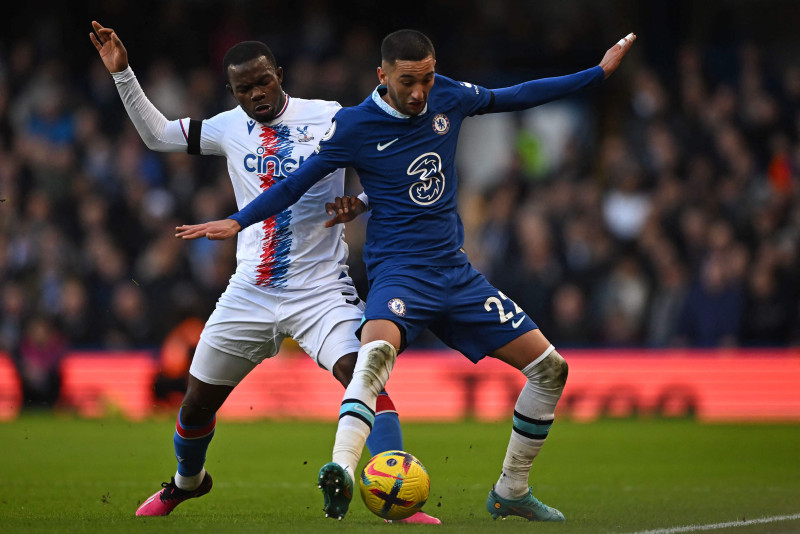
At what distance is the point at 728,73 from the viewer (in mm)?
19062

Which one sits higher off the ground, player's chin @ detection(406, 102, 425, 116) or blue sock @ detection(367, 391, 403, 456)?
player's chin @ detection(406, 102, 425, 116)

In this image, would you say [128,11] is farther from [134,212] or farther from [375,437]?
[375,437]

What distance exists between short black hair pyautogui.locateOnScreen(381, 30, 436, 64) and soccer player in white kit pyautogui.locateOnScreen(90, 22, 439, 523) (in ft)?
2.93

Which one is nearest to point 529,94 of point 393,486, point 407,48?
point 407,48

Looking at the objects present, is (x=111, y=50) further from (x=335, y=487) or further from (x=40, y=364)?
(x=40, y=364)

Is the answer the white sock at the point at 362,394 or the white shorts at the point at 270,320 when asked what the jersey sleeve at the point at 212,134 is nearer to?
the white shorts at the point at 270,320

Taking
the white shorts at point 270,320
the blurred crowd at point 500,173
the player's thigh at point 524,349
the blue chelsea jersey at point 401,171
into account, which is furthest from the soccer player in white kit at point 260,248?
the blurred crowd at point 500,173

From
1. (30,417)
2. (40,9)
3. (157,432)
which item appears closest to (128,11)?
(40,9)

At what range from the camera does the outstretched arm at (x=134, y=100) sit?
708 cm

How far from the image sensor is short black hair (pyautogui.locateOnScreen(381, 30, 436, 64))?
6285 millimetres

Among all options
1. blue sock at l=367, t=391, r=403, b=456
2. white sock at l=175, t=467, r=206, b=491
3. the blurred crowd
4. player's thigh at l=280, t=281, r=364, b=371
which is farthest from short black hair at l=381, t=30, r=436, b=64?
the blurred crowd

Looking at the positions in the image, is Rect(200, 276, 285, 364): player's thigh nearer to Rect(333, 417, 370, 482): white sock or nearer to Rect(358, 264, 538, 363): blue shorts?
Rect(358, 264, 538, 363): blue shorts

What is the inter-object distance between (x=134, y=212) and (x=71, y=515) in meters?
10.3

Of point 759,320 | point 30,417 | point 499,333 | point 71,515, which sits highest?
point 499,333
